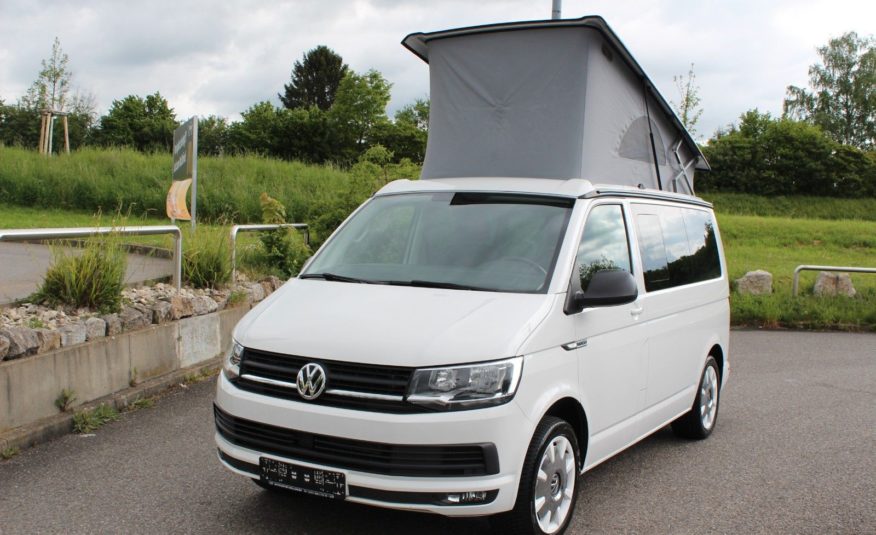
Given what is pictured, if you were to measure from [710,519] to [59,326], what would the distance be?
509 cm

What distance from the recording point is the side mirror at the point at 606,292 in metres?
4.52

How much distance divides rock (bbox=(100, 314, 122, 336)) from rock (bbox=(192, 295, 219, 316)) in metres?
1.23

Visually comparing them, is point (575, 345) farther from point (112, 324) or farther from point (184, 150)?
point (184, 150)

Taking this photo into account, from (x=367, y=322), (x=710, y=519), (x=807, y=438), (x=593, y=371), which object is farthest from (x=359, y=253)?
(x=807, y=438)

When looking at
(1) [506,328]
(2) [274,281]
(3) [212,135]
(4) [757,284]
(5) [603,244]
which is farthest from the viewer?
(3) [212,135]

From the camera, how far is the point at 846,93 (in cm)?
7256

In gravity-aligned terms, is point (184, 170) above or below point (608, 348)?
above

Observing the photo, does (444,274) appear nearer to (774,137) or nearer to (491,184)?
(491,184)

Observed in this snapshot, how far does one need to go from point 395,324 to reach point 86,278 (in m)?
4.21

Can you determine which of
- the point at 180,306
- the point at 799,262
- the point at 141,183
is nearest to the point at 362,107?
the point at 141,183

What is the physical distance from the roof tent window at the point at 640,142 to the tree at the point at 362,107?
5288 cm

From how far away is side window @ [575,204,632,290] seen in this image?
4.91m

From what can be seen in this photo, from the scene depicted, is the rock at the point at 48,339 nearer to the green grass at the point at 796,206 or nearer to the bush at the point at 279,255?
the bush at the point at 279,255

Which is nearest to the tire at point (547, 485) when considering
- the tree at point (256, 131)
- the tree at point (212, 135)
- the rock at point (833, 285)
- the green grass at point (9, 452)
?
the green grass at point (9, 452)
